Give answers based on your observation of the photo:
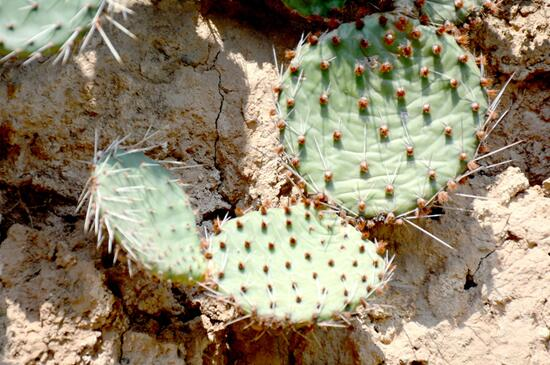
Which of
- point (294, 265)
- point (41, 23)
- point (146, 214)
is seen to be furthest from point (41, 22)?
point (294, 265)

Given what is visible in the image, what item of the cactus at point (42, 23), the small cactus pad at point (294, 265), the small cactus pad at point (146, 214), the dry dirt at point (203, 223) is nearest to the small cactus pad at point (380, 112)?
the small cactus pad at point (294, 265)

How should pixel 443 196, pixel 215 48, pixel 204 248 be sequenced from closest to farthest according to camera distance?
pixel 204 248
pixel 443 196
pixel 215 48

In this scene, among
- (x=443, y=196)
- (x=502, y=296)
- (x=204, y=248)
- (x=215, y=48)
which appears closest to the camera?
(x=204, y=248)

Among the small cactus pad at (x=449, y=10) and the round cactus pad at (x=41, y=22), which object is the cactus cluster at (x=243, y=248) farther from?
the small cactus pad at (x=449, y=10)

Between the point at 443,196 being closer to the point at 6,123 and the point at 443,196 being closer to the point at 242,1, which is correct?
the point at 242,1

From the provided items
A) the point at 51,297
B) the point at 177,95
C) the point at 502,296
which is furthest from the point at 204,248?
the point at 502,296

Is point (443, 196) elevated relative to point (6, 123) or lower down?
lower down

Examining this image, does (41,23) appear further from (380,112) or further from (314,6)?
(380,112)
